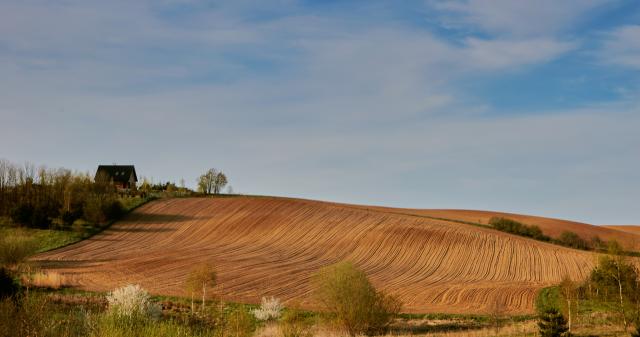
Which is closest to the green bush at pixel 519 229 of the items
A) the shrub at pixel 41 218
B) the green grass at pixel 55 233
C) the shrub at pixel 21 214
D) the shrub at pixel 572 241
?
the shrub at pixel 572 241

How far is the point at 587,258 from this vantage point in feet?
201

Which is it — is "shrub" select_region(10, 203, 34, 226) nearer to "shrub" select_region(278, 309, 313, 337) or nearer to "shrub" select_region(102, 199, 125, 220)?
"shrub" select_region(102, 199, 125, 220)

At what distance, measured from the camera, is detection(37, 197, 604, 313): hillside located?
1806 inches

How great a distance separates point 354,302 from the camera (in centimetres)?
3212

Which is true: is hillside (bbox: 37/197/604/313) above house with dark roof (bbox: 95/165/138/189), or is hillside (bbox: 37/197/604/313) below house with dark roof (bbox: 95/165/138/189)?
below

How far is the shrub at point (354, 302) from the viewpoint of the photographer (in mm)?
32188

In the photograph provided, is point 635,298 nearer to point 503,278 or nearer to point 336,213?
point 503,278

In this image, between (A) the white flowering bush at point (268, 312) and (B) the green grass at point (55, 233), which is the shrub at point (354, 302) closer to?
(A) the white flowering bush at point (268, 312)

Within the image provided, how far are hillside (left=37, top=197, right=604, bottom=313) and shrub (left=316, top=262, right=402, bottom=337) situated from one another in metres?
7.89

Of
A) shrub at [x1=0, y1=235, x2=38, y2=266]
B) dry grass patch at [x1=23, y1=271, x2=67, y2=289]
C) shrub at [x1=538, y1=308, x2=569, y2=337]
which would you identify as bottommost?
shrub at [x1=538, y1=308, x2=569, y2=337]

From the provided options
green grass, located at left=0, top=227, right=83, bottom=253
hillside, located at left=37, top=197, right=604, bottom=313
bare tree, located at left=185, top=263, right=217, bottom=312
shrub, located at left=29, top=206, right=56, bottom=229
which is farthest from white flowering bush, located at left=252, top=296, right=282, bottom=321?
shrub, located at left=29, top=206, right=56, bottom=229

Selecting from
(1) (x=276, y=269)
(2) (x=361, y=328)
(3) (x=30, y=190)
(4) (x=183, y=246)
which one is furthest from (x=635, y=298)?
(3) (x=30, y=190)

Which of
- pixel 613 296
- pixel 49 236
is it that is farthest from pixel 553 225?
pixel 49 236

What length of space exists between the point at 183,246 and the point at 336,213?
1996 centimetres
